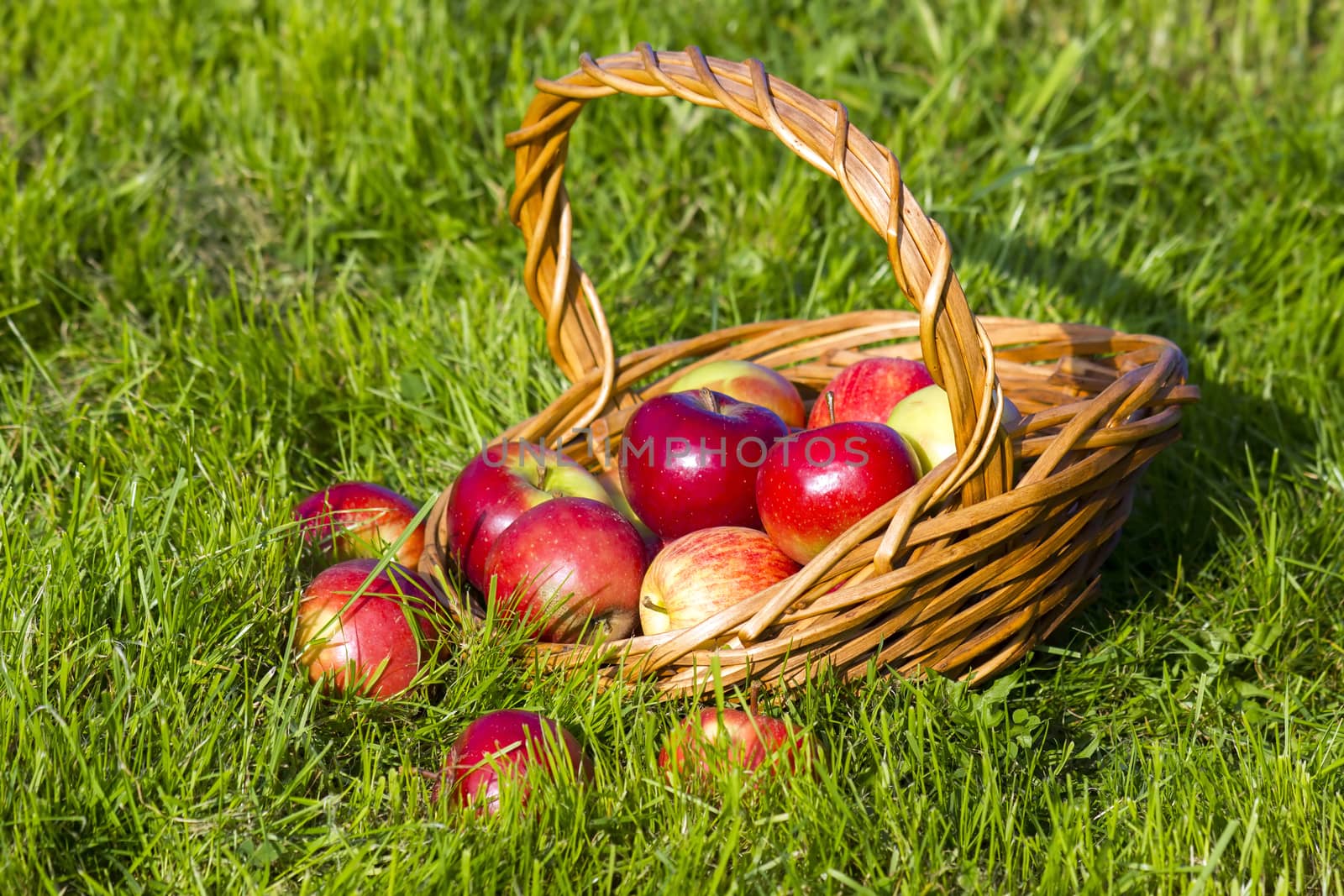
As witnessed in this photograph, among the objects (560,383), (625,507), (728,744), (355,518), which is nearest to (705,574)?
(728,744)

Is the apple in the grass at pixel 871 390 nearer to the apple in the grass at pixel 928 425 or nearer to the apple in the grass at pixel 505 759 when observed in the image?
the apple in the grass at pixel 928 425

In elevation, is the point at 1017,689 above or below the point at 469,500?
below

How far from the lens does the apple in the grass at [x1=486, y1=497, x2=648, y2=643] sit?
203cm

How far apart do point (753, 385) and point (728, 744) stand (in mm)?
1015

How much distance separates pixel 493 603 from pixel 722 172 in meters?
1.91

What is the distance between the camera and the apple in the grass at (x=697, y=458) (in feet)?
7.29

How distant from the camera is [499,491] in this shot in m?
2.27

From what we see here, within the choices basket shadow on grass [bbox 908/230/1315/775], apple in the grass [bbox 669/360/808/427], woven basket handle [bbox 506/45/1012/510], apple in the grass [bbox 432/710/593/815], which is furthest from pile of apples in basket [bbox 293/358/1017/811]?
basket shadow on grass [bbox 908/230/1315/775]

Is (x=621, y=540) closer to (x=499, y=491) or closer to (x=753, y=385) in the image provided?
(x=499, y=491)

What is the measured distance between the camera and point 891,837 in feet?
5.56

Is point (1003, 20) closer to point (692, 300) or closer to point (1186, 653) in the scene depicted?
point (692, 300)

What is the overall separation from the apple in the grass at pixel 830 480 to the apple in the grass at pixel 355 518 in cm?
73

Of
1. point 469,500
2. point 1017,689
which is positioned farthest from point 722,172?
point 1017,689

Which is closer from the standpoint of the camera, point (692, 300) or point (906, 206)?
point (906, 206)
